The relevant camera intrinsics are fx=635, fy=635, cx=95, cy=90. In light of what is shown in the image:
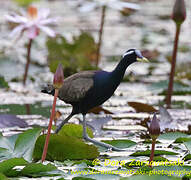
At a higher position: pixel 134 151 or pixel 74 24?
pixel 74 24

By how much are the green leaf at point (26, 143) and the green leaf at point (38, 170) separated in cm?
21

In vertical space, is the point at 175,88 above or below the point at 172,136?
above

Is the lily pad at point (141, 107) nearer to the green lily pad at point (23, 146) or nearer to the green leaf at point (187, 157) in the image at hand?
the green leaf at point (187, 157)

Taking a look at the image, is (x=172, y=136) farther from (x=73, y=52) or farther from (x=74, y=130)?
(x=73, y=52)

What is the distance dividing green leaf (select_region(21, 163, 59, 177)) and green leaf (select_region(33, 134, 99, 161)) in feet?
1.06

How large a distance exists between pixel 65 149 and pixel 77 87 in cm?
41

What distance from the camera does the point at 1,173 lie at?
2361mm

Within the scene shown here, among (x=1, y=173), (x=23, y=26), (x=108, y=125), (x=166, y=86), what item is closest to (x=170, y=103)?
(x=166, y=86)

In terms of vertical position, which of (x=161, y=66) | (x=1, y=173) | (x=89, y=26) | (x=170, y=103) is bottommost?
(x=1, y=173)

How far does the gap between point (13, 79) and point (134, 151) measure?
2.33 metres

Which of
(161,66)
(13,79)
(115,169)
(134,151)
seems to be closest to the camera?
(115,169)

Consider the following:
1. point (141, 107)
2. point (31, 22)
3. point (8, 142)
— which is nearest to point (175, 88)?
point (141, 107)

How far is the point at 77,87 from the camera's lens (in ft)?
10.2

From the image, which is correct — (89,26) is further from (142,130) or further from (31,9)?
(142,130)
